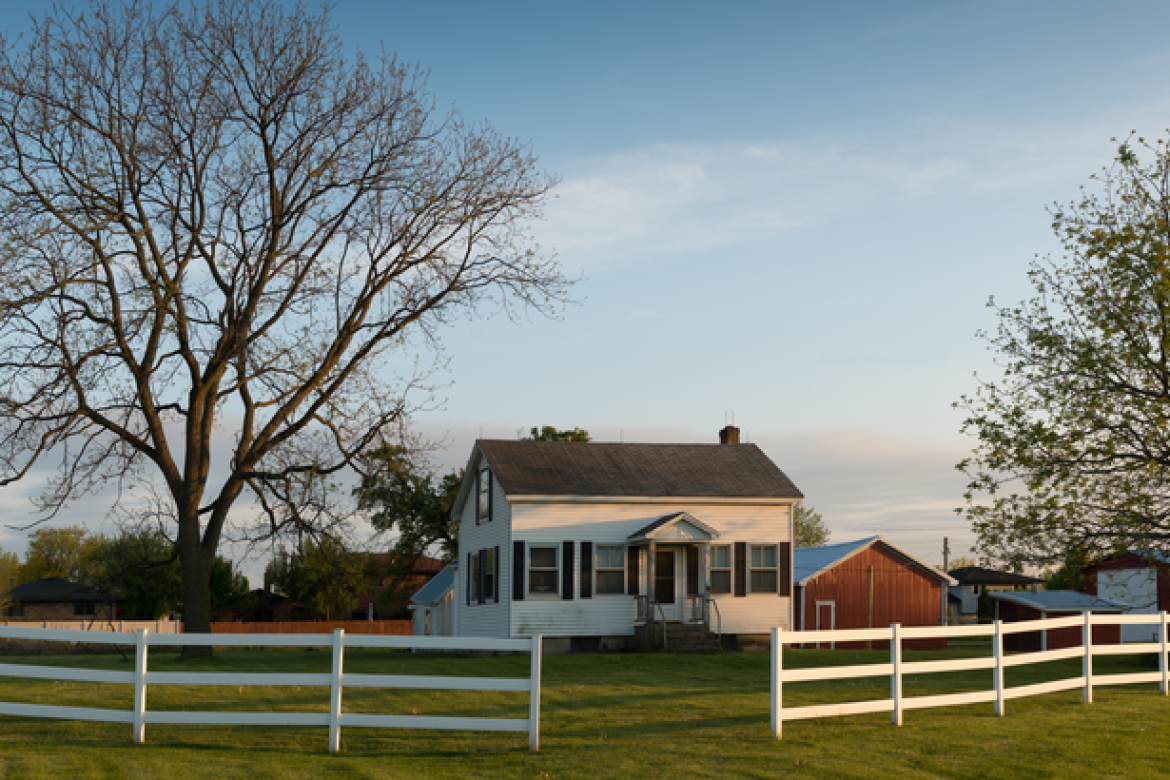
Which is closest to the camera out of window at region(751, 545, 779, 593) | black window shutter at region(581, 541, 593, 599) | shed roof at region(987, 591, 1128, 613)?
black window shutter at region(581, 541, 593, 599)

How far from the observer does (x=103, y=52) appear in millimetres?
24359

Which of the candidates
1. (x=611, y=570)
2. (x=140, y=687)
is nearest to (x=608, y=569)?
(x=611, y=570)

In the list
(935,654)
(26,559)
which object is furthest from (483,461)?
(26,559)

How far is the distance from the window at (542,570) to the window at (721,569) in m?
4.51

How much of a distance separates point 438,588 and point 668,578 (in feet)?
59.1

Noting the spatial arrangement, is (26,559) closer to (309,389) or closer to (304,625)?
(304,625)

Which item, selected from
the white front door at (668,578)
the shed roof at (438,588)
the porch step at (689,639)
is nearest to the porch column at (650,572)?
the white front door at (668,578)

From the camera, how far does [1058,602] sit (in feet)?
121

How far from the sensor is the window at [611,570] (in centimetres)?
2945

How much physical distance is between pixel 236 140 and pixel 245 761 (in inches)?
748

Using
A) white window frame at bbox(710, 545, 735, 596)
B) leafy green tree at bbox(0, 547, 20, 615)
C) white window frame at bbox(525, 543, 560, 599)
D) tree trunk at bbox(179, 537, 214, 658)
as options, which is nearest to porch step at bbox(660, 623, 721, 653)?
white window frame at bbox(710, 545, 735, 596)

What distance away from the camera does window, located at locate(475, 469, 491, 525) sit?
103 ft

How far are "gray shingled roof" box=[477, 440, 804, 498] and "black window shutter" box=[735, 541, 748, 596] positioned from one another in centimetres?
148

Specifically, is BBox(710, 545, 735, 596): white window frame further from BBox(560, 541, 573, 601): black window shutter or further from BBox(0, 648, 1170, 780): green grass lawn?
BBox(0, 648, 1170, 780): green grass lawn
